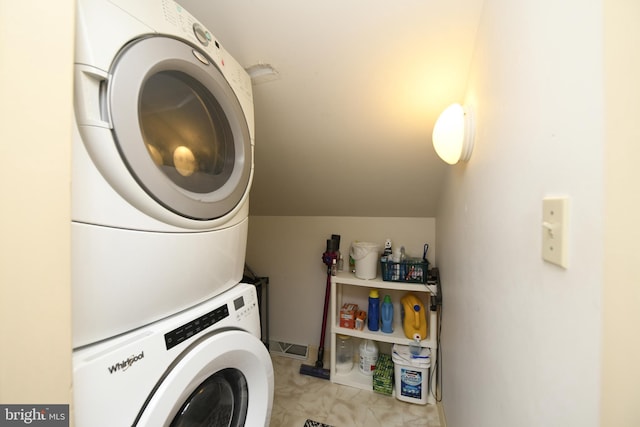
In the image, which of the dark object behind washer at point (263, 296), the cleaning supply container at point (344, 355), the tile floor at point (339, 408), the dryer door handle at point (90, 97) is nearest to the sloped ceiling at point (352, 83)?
the dryer door handle at point (90, 97)

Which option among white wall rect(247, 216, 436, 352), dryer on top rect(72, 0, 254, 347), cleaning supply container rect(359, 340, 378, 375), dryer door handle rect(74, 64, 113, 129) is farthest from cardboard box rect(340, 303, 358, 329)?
dryer door handle rect(74, 64, 113, 129)

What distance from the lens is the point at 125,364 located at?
0.43 metres

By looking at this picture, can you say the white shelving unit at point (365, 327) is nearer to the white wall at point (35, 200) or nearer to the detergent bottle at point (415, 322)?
the detergent bottle at point (415, 322)

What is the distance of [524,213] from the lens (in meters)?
0.45

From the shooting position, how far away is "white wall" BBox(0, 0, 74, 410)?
305mm

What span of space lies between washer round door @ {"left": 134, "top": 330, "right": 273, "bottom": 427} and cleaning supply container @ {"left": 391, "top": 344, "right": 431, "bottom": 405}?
0.99 metres

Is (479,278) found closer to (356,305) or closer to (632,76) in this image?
(632,76)

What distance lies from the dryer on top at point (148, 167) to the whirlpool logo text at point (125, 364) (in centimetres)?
7

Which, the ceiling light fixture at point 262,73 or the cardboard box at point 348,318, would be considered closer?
the ceiling light fixture at point 262,73

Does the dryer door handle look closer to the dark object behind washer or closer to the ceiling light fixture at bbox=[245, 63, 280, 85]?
the ceiling light fixture at bbox=[245, 63, 280, 85]

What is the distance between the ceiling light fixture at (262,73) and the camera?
95 centimetres

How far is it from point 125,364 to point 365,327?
1.50 meters

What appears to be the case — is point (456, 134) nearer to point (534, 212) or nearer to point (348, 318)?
point (534, 212)

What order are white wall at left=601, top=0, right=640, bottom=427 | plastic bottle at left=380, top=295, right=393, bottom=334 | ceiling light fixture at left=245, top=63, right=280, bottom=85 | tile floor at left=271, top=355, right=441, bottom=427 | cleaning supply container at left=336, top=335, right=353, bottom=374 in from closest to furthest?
1. white wall at left=601, top=0, right=640, bottom=427
2. ceiling light fixture at left=245, top=63, right=280, bottom=85
3. tile floor at left=271, top=355, right=441, bottom=427
4. plastic bottle at left=380, top=295, right=393, bottom=334
5. cleaning supply container at left=336, top=335, right=353, bottom=374
